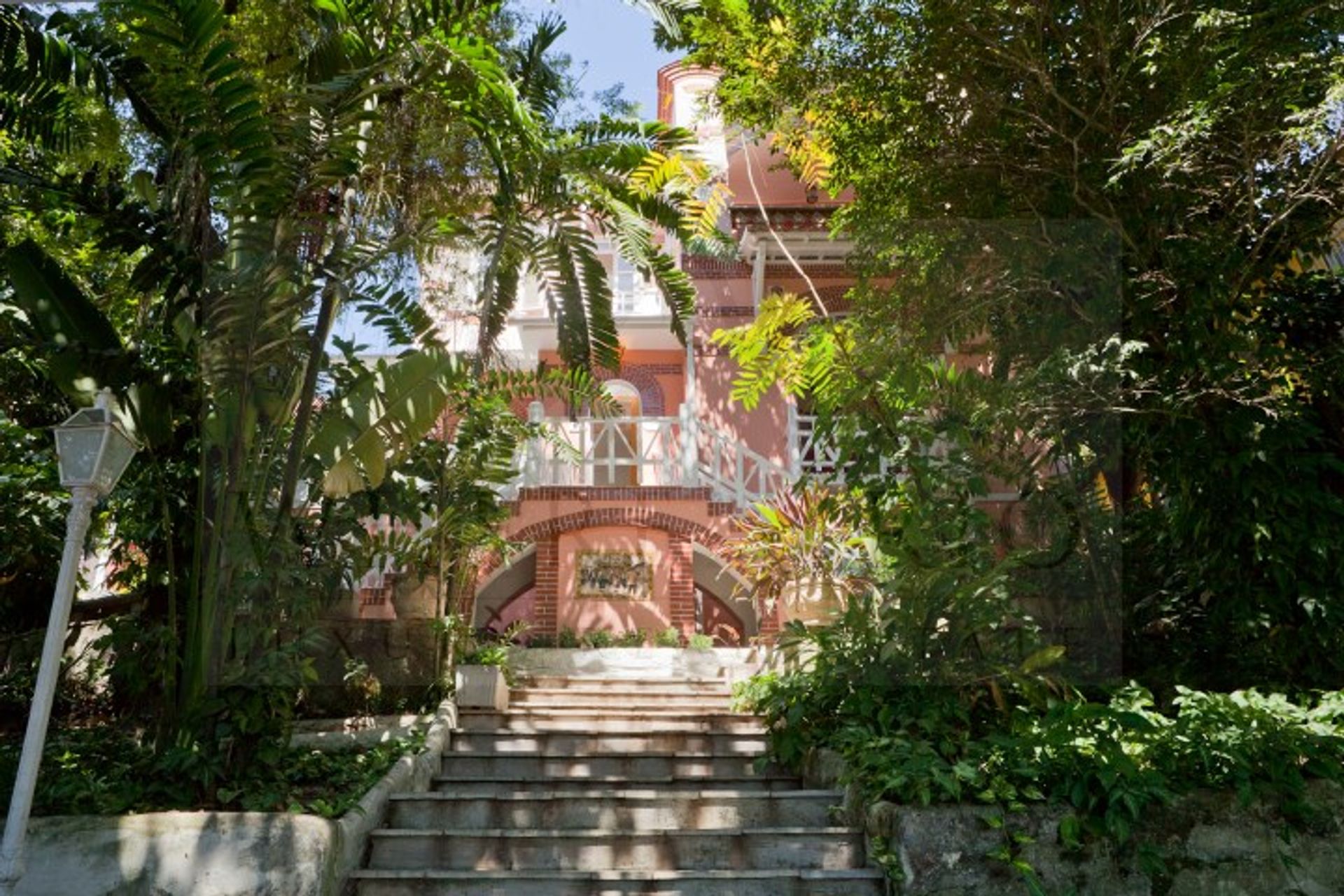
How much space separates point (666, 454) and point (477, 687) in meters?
4.84

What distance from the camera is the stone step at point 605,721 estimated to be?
734 centimetres

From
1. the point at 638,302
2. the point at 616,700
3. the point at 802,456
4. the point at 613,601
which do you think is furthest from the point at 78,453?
the point at 638,302

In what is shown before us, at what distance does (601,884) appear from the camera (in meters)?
4.86

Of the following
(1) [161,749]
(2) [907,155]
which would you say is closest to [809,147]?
(2) [907,155]

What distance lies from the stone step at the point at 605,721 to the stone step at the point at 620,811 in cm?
142

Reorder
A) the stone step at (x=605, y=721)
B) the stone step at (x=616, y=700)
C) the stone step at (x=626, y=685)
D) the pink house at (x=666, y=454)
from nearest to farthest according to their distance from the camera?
the stone step at (x=605, y=721) → the stone step at (x=616, y=700) → the stone step at (x=626, y=685) → the pink house at (x=666, y=454)

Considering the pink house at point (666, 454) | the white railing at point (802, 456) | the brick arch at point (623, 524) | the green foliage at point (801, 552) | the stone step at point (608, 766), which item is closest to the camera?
the stone step at point (608, 766)

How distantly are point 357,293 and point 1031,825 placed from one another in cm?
510

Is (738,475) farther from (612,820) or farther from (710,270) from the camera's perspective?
(612,820)

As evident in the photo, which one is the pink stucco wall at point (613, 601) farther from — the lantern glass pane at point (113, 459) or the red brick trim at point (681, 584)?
the lantern glass pane at point (113, 459)

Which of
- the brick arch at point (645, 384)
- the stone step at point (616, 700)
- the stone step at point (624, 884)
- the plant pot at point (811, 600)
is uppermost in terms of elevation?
the brick arch at point (645, 384)

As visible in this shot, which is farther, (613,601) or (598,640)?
(613,601)

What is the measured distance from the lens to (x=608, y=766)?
6.59 meters

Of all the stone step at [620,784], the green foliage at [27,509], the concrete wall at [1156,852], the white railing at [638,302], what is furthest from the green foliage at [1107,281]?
the white railing at [638,302]
